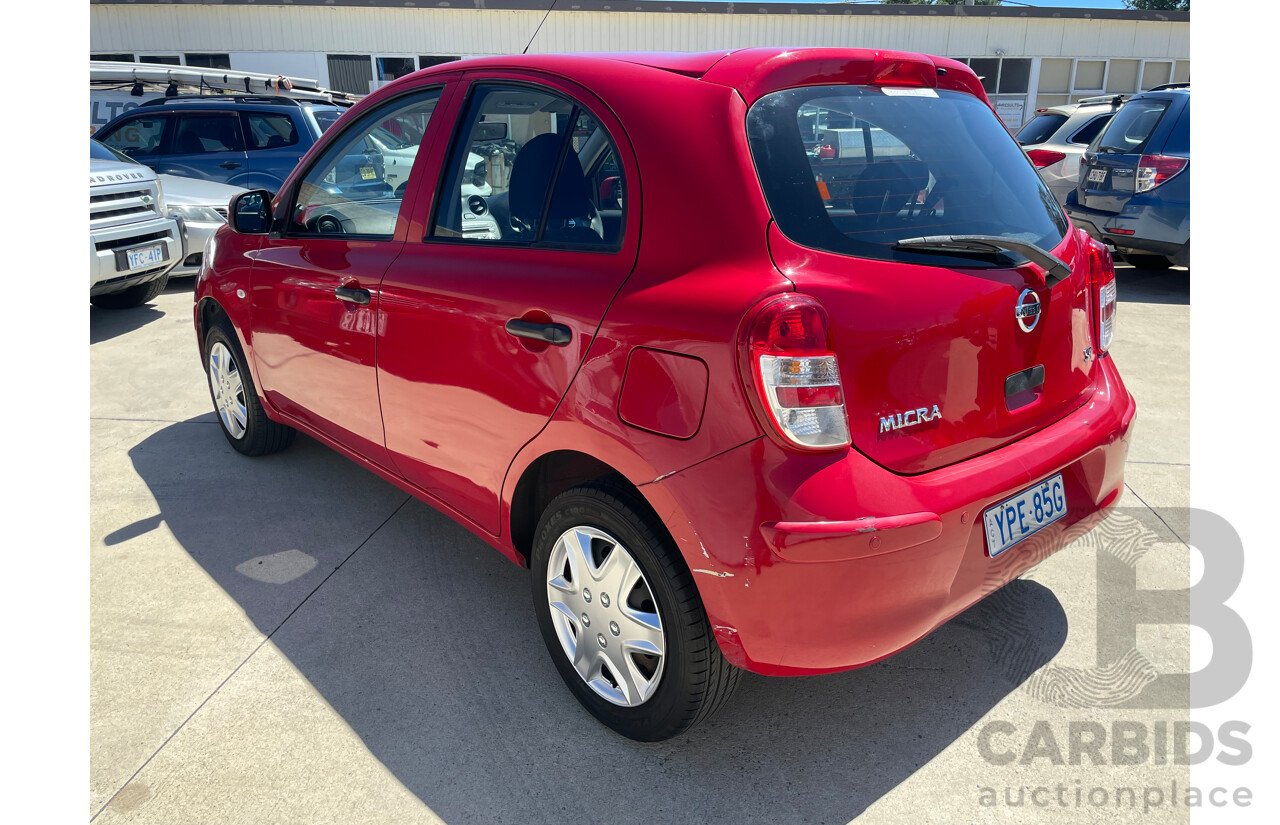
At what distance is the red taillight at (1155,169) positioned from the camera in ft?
24.9

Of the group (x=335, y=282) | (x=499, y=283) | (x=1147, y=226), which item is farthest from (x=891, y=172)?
(x=1147, y=226)

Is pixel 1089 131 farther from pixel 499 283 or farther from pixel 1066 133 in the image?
pixel 499 283

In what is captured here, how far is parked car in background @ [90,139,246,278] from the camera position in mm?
8289

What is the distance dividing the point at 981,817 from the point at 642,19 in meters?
24.5

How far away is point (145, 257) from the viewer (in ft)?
23.4

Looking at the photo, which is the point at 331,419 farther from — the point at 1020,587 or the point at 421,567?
the point at 1020,587

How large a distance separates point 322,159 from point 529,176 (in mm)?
1370

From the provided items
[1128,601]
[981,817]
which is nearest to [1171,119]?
[1128,601]

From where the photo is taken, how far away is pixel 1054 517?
2330 millimetres

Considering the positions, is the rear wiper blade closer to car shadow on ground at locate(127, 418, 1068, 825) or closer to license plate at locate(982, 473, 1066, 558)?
license plate at locate(982, 473, 1066, 558)

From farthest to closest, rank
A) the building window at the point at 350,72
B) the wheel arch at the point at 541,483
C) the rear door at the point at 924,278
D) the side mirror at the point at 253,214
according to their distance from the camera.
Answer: the building window at the point at 350,72, the side mirror at the point at 253,214, the wheel arch at the point at 541,483, the rear door at the point at 924,278

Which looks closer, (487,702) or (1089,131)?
(487,702)

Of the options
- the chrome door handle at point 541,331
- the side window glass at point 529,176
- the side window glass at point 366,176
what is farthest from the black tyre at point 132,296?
the chrome door handle at point 541,331

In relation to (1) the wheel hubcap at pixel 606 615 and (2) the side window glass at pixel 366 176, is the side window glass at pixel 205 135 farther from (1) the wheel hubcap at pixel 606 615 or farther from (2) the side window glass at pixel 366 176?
(1) the wheel hubcap at pixel 606 615
